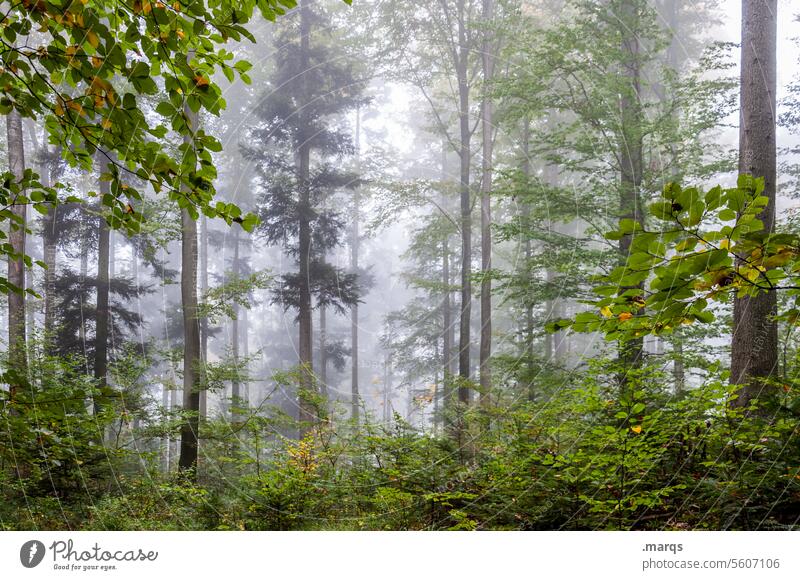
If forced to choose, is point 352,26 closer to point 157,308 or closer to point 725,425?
point 157,308

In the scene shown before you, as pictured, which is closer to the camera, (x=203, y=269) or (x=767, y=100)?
(x=767, y=100)

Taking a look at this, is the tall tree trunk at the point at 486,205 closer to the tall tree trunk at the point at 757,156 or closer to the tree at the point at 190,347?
the tall tree trunk at the point at 757,156

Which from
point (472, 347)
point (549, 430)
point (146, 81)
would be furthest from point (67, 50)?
point (472, 347)

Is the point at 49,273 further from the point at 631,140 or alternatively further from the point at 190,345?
the point at 631,140

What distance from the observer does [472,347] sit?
14.4 ft

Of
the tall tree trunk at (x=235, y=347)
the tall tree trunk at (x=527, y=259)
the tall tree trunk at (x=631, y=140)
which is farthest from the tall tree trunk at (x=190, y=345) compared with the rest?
the tall tree trunk at (x=631, y=140)

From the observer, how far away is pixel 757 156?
111 inches

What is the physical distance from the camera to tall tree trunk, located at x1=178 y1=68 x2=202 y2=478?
12.1ft

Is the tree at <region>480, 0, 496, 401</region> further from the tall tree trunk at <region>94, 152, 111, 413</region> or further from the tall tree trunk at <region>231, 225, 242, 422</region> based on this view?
the tall tree trunk at <region>94, 152, 111, 413</region>

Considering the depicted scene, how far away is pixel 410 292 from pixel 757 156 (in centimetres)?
263

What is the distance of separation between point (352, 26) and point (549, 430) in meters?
3.89

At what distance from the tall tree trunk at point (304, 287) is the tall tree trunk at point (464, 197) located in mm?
1371

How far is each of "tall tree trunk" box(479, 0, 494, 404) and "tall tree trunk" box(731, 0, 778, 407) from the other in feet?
6.15
